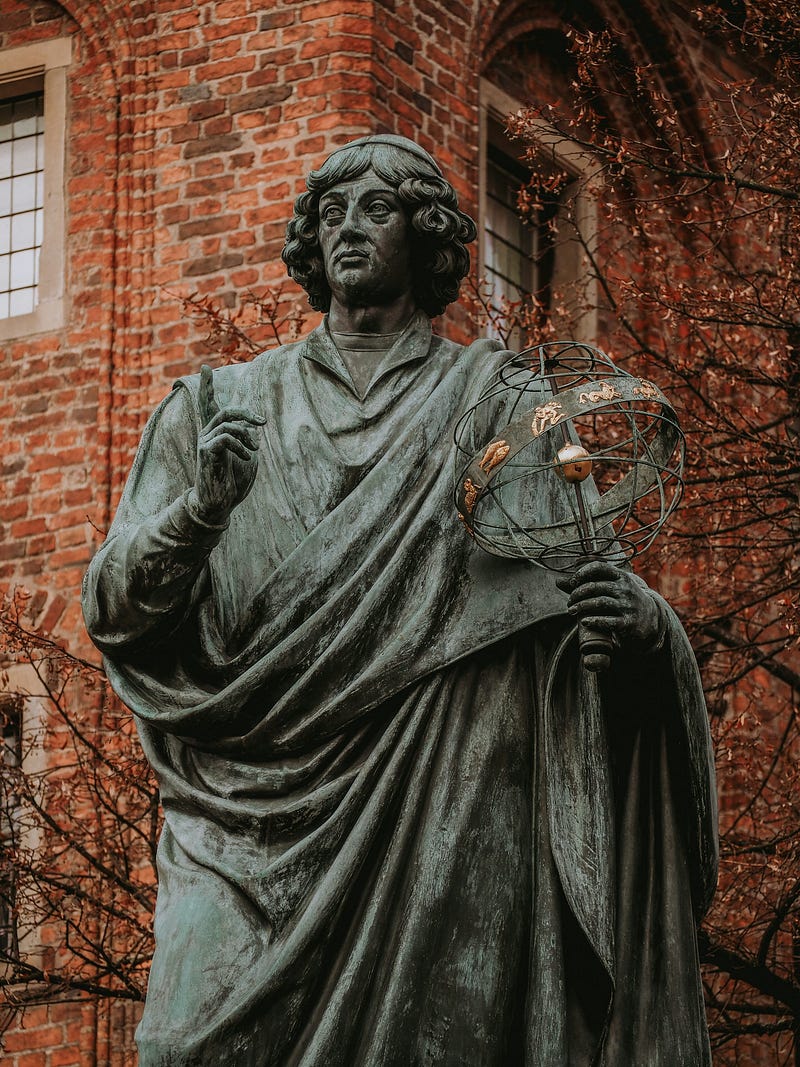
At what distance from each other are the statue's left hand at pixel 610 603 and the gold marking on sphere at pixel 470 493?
208mm

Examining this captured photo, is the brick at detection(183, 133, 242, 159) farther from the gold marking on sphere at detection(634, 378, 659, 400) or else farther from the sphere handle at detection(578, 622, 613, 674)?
the sphere handle at detection(578, 622, 613, 674)

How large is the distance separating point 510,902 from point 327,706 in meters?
0.43

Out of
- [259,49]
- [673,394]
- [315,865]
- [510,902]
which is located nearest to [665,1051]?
[510,902]

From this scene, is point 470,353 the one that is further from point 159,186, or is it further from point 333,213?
point 159,186

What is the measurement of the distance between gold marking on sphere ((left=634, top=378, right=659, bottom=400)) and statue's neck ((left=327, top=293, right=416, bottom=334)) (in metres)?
0.65

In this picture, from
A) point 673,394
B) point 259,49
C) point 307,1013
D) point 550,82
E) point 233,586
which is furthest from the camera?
point 550,82

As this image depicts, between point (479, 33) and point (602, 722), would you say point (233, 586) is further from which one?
point (479, 33)

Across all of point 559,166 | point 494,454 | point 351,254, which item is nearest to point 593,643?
point 494,454

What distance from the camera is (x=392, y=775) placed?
477 centimetres

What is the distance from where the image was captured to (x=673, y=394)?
44.1ft

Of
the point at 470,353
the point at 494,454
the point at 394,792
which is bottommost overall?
the point at 394,792

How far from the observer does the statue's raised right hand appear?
4715 millimetres

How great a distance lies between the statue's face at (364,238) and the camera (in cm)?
520

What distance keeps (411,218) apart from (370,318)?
193mm
